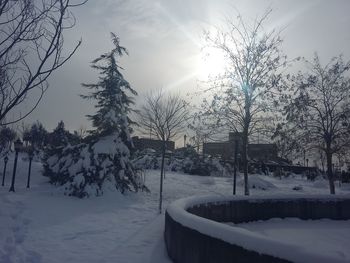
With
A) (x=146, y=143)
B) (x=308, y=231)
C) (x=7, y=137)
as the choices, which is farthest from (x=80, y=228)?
(x=146, y=143)

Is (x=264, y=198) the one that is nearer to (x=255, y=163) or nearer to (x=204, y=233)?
(x=204, y=233)

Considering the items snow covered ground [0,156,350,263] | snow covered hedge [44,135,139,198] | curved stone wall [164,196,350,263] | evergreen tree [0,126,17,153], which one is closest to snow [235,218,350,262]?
curved stone wall [164,196,350,263]

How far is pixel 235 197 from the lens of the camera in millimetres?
16156

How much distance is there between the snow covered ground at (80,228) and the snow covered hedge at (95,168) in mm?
603

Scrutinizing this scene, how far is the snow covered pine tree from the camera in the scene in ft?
67.6

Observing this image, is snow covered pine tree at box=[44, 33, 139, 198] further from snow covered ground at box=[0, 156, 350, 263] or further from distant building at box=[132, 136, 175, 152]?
distant building at box=[132, 136, 175, 152]

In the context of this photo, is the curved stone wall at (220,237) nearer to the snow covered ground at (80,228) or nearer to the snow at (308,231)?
the snow at (308,231)

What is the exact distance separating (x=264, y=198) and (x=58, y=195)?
28.0 ft

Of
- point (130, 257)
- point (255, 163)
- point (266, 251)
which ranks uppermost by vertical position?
point (255, 163)

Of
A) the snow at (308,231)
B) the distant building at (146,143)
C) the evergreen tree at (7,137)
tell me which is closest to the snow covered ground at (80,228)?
the snow at (308,231)

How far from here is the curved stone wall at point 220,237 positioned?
18.1ft

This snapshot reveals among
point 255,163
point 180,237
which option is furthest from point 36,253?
point 255,163

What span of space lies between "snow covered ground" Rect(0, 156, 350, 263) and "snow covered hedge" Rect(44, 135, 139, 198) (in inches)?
23.8

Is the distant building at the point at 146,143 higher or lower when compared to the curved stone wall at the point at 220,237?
higher
